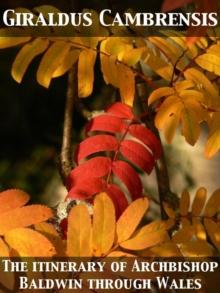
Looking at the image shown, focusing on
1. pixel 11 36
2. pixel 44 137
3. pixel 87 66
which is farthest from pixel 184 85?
pixel 44 137

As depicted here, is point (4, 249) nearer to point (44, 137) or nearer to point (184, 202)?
point (184, 202)

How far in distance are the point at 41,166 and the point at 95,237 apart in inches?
28.4

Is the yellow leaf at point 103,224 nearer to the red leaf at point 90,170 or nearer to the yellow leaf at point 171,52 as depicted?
the red leaf at point 90,170

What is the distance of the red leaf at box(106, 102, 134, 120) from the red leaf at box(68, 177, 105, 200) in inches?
4.7

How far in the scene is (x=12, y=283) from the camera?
0.63 m

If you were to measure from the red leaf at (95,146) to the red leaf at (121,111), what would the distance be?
0.04 m

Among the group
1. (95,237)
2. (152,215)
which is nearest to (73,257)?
(95,237)

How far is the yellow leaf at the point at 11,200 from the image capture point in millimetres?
641

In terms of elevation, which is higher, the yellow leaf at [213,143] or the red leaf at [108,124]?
the red leaf at [108,124]

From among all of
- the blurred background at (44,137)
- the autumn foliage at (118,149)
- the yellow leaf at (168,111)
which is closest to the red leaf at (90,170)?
the autumn foliage at (118,149)

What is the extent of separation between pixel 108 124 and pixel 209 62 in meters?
0.18

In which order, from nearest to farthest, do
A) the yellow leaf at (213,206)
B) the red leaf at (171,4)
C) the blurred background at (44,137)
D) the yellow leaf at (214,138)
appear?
the red leaf at (171,4)
the yellow leaf at (214,138)
the yellow leaf at (213,206)
the blurred background at (44,137)

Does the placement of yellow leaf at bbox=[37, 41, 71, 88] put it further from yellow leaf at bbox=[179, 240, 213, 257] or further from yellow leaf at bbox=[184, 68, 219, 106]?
yellow leaf at bbox=[179, 240, 213, 257]

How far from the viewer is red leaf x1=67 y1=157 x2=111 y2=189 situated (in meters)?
0.74
